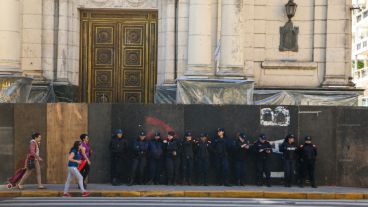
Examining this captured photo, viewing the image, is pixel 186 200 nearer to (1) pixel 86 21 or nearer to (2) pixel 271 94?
(2) pixel 271 94

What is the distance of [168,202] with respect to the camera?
17.1 meters

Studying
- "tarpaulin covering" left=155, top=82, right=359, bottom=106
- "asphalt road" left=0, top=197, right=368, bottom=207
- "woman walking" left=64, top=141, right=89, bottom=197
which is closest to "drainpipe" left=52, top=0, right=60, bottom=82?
"tarpaulin covering" left=155, top=82, right=359, bottom=106

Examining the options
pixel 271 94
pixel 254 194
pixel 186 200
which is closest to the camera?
pixel 186 200

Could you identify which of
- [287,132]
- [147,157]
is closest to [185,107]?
[147,157]

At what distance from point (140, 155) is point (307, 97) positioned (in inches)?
290

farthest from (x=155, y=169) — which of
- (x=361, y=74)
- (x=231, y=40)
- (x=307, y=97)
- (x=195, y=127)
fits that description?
(x=361, y=74)

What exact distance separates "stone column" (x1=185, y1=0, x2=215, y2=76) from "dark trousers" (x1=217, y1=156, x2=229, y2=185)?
435cm

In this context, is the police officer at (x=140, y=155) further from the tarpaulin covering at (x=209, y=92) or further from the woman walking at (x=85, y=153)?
the tarpaulin covering at (x=209, y=92)

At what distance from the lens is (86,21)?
26.0 m

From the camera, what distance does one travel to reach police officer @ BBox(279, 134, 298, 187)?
20.7 meters

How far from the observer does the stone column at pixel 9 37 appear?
Answer: 920 inches

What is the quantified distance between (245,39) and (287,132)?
4.97 m

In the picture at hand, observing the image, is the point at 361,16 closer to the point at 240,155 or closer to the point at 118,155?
the point at 240,155

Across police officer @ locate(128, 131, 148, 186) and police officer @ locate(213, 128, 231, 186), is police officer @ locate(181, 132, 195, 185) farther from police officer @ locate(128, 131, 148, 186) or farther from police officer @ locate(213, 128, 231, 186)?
police officer @ locate(128, 131, 148, 186)
